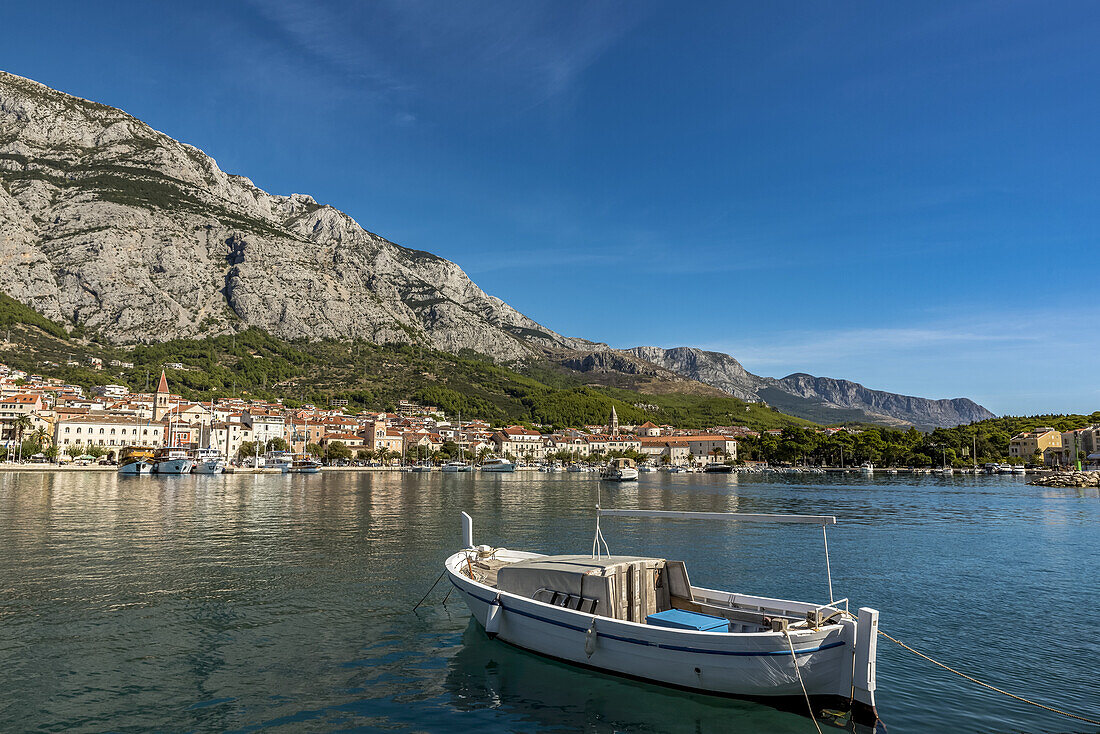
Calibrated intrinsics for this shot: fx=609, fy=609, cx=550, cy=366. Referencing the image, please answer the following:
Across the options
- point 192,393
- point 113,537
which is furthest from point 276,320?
point 113,537

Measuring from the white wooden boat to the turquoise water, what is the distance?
506 millimetres

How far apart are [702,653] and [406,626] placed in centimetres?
837

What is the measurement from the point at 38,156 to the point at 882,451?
231140mm

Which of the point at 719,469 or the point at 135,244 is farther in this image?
the point at 719,469

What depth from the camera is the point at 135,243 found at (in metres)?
154

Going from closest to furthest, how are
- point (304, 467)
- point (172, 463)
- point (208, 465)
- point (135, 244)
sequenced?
point (172, 463) < point (208, 465) < point (304, 467) < point (135, 244)

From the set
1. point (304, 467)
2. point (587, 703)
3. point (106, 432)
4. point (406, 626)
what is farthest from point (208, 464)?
point (587, 703)

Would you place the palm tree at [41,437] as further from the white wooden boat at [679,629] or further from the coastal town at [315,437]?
the white wooden boat at [679,629]

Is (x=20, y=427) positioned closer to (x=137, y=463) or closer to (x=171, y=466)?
(x=137, y=463)

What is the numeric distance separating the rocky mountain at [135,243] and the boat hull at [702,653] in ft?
557

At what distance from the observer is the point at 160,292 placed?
155250 mm

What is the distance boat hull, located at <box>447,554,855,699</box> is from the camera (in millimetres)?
10133

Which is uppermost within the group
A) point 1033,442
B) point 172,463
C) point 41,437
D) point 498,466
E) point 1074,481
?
point 41,437

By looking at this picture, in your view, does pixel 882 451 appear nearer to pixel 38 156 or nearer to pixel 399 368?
pixel 399 368
